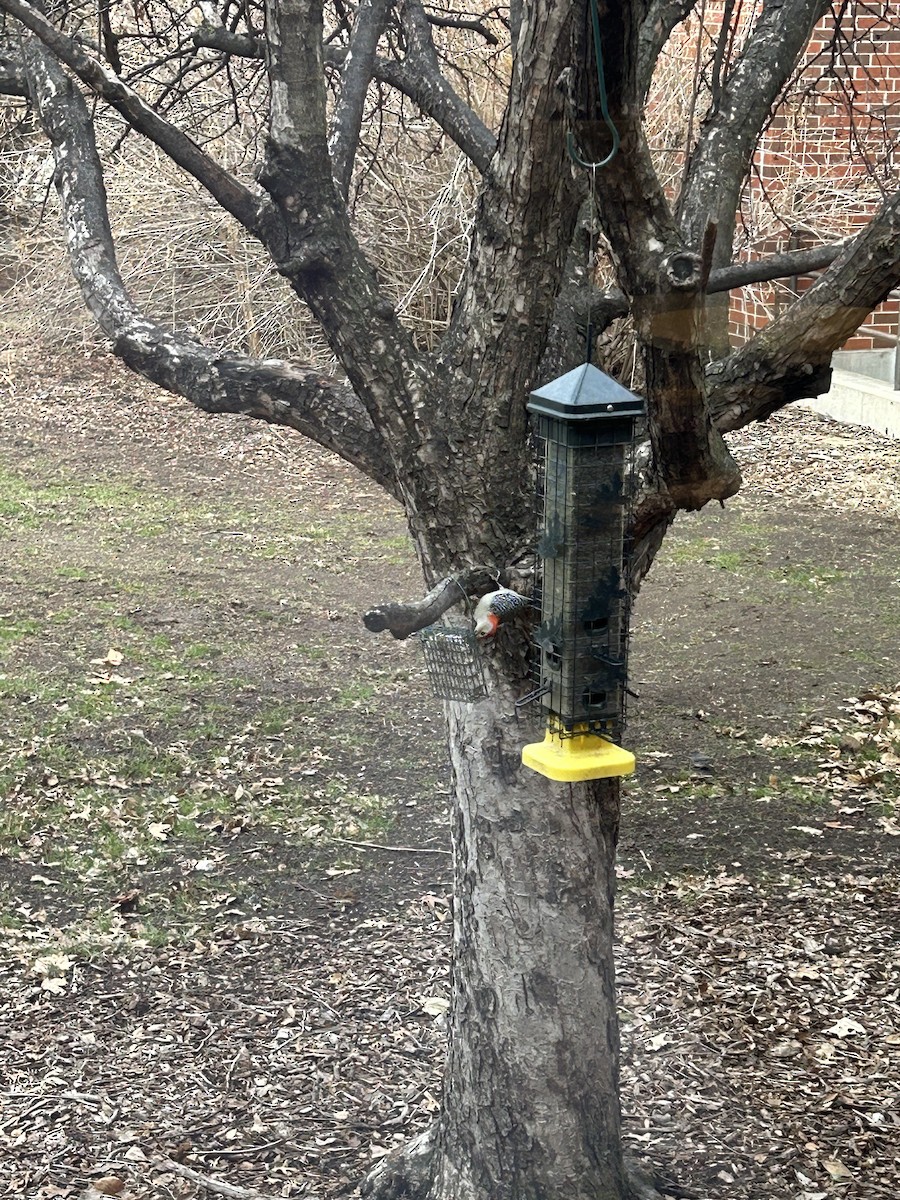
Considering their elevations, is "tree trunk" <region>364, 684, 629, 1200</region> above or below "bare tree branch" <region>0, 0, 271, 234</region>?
below

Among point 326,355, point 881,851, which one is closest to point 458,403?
point 881,851

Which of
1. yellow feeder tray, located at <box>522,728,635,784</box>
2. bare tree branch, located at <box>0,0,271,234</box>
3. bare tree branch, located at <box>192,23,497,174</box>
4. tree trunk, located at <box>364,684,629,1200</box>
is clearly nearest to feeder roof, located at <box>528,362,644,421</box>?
yellow feeder tray, located at <box>522,728,635,784</box>

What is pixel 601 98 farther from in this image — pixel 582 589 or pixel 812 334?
pixel 582 589

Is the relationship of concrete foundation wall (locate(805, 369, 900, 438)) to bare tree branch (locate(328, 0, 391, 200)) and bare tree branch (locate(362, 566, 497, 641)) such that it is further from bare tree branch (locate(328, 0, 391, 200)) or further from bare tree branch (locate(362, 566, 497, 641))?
bare tree branch (locate(362, 566, 497, 641))

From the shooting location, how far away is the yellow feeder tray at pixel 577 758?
9.16 feet

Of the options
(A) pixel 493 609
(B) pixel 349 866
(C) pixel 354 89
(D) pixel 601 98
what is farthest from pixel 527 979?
(C) pixel 354 89

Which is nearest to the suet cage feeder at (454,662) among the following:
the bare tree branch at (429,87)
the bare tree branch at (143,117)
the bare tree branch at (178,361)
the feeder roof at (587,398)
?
the feeder roof at (587,398)

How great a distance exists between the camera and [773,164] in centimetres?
1363

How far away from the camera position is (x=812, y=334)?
10.1 ft

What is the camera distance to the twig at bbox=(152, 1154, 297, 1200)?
4020 millimetres

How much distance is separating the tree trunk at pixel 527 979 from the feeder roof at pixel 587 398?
0.87 m

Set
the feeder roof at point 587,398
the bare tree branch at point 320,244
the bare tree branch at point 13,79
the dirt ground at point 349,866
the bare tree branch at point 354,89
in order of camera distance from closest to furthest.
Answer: the feeder roof at point 587,398 → the bare tree branch at point 320,244 → the bare tree branch at point 354,89 → the dirt ground at point 349,866 → the bare tree branch at point 13,79

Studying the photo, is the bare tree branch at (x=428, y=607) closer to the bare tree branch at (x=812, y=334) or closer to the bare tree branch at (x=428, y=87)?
the bare tree branch at (x=812, y=334)

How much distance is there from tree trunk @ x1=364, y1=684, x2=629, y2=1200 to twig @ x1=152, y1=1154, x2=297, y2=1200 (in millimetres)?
627
